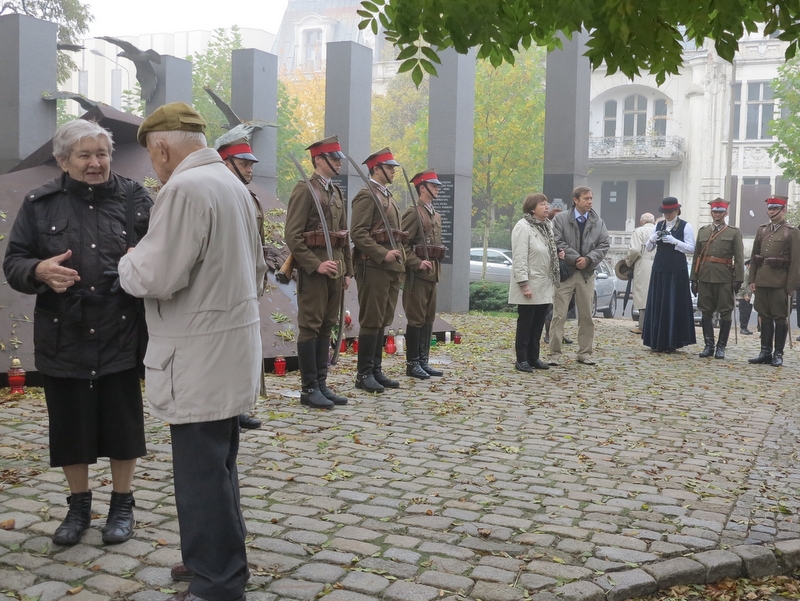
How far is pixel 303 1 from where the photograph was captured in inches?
3391

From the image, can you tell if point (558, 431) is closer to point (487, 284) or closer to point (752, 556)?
point (752, 556)

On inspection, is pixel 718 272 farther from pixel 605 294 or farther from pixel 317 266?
pixel 605 294

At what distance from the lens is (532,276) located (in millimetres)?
10672

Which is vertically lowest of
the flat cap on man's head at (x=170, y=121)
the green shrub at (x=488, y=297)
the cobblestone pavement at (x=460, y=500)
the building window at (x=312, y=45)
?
the cobblestone pavement at (x=460, y=500)

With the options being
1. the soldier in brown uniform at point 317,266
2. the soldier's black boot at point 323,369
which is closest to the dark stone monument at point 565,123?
the soldier in brown uniform at point 317,266

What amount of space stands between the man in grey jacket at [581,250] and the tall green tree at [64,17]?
25.9 meters

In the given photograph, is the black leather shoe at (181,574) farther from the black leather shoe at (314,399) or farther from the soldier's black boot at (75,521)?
the black leather shoe at (314,399)

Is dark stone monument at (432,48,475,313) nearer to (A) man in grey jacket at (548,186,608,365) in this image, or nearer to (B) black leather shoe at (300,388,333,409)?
(A) man in grey jacket at (548,186,608,365)

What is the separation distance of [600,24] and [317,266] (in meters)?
3.88

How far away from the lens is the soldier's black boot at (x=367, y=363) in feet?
29.0

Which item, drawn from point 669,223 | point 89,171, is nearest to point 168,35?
point 669,223

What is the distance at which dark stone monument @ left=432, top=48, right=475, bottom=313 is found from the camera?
18312 mm

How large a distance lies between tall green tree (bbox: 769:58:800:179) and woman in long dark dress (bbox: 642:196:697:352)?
20.4 meters

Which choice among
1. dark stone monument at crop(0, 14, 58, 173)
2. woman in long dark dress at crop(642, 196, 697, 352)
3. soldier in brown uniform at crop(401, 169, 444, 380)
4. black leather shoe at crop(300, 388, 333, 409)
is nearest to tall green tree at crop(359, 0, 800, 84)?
black leather shoe at crop(300, 388, 333, 409)
